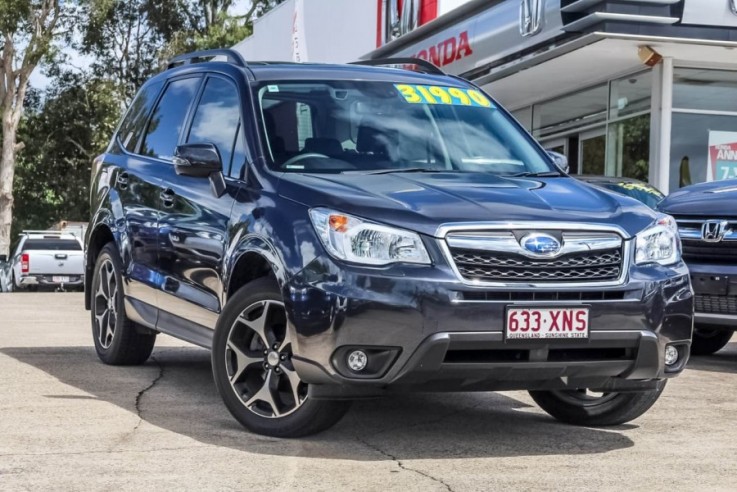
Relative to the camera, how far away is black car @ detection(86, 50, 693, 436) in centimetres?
540

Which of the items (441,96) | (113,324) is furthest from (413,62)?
(113,324)

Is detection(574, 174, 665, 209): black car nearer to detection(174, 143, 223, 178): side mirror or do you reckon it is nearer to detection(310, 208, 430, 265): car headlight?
detection(174, 143, 223, 178): side mirror

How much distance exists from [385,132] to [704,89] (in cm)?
1520

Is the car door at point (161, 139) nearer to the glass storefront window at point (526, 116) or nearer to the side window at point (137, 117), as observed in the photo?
the side window at point (137, 117)

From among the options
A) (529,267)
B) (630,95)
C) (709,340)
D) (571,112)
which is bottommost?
(709,340)

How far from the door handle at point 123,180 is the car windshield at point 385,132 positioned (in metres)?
1.71

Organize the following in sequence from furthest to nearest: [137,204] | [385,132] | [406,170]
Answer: [137,204] → [385,132] → [406,170]

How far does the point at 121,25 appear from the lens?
53031mm

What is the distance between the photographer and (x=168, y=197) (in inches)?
288

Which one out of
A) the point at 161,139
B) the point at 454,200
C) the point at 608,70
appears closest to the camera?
the point at 454,200

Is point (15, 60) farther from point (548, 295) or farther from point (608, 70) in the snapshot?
point (548, 295)

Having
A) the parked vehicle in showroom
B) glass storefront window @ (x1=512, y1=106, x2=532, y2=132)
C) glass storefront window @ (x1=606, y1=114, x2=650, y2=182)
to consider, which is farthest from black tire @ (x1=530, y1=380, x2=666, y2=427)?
glass storefront window @ (x1=512, y1=106, x2=532, y2=132)

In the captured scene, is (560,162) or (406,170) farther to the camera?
(560,162)

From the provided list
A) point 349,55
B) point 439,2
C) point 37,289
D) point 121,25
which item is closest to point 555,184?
point 439,2
